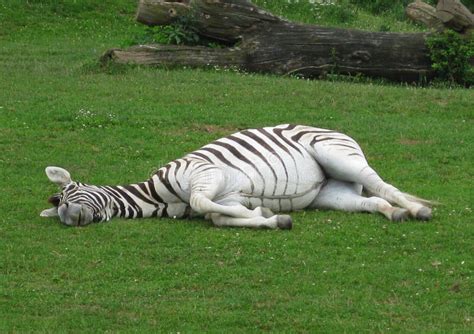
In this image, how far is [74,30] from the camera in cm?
2352

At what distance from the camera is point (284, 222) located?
9.85m

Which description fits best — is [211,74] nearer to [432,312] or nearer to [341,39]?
[341,39]

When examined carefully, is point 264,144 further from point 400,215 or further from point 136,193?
point 400,215

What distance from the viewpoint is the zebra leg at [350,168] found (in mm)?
10602

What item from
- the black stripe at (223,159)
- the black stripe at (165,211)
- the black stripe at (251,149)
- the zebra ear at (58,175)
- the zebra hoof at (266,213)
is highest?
the black stripe at (251,149)

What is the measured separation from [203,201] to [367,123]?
18.1 ft

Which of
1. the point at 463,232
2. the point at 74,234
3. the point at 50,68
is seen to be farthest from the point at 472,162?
the point at 50,68

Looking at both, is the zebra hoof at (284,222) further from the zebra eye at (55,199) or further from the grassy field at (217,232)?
the zebra eye at (55,199)

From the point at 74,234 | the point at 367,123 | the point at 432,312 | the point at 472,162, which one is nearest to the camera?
the point at 432,312

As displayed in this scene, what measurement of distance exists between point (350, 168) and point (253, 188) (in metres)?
0.99

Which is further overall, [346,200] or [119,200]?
[346,200]

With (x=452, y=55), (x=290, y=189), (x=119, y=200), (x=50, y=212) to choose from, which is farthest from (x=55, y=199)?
(x=452, y=55)

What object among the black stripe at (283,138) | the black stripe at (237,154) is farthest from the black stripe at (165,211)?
the black stripe at (283,138)

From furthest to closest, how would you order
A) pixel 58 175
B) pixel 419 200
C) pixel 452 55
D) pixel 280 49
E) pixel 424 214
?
pixel 280 49, pixel 452 55, pixel 419 200, pixel 58 175, pixel 424 214
